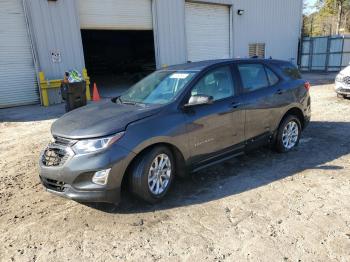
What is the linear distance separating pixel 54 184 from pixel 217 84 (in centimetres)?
255

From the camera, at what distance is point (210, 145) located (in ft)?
14.6

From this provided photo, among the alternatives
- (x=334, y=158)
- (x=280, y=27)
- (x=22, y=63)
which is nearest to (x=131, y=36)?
(x=280, y=27)

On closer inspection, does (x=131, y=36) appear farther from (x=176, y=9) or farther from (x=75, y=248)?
Answer: (x=75, y=248)

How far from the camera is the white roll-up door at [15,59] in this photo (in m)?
11.0

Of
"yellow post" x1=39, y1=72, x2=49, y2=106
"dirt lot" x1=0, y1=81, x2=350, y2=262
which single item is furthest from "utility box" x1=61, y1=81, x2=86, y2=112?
"dirt lot" x1=0, y1=81, x2=350, y2=262

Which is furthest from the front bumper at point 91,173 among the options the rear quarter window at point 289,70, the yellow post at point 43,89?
the yellow post at point 43,89

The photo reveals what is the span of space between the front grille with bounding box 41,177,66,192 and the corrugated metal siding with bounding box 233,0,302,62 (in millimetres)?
15766

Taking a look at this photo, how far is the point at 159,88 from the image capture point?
463cm

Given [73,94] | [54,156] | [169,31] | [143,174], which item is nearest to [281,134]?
[143,174]

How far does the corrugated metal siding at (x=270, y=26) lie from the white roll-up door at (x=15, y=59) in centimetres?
1087

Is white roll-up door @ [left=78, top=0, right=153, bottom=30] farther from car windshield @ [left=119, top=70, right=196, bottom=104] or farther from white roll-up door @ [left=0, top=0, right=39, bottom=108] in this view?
car windshield @ [left=119, top=70, right=196, bottom=104]

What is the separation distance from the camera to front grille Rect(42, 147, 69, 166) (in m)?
3.66

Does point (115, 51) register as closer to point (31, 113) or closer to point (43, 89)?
point (43, 89)

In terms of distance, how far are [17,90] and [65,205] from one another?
8.91m
